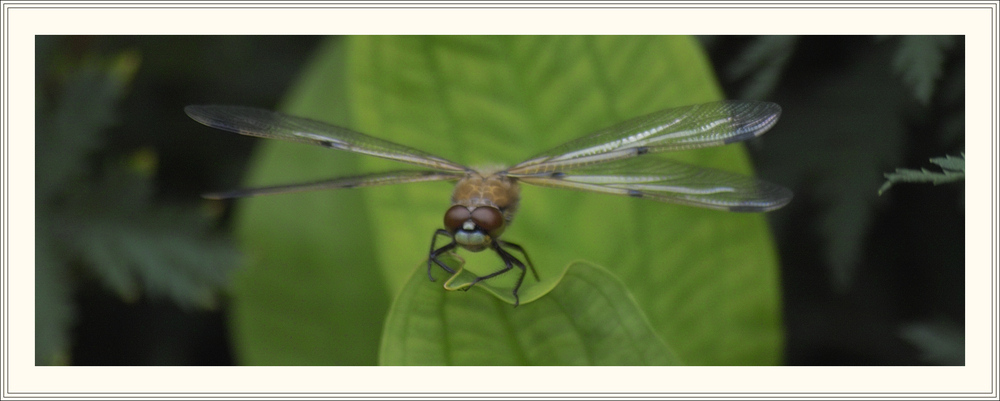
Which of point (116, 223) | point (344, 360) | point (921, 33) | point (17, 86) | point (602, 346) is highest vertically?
point (921, 33)

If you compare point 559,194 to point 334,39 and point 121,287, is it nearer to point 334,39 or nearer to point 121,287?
point 334,39

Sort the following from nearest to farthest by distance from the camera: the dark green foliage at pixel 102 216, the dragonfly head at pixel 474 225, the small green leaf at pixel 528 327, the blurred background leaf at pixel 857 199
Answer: the small green leaf at pixel 528 327, the dragonfly head at pixel 474 225, the blurred background leaf at pixel 857 199, the dark green foliage at pixel 102 216

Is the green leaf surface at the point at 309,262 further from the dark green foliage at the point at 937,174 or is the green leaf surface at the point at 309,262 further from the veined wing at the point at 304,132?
the dark green foliage at the point at 937,174

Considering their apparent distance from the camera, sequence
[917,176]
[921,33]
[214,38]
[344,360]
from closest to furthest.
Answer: [917,176] < [921,33] < [344,360] < [214,38]

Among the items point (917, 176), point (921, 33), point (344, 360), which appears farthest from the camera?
point (344, 360)

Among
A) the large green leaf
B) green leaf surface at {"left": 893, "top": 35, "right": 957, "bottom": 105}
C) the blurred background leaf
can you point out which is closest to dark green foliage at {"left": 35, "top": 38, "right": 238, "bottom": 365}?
the large green leaf

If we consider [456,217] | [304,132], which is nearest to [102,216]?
[304,132]

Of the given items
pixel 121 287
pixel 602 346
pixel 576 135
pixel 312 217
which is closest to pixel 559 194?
pixel 576 135

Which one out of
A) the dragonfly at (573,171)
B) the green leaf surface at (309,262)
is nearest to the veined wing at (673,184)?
the dragonfly at (573,171)
